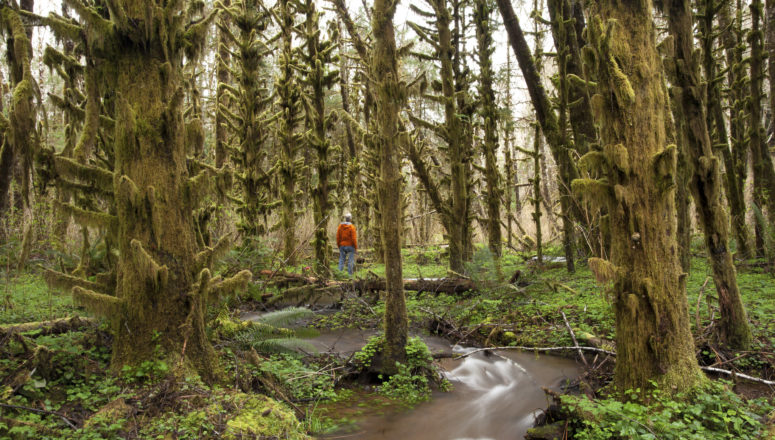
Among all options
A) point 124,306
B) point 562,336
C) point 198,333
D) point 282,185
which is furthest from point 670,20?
point 282,185

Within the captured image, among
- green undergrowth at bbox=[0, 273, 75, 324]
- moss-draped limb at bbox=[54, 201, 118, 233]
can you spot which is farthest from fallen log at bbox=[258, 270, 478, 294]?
moss-draped limb at bbox=[54, 201, 118, 233]

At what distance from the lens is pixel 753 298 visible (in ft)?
21.6

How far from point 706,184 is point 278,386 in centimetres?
→ 502

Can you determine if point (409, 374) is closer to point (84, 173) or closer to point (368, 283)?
point (84, 173)

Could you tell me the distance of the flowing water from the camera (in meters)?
4.51

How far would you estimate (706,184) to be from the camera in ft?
15.1

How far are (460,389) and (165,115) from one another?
4.69 meters

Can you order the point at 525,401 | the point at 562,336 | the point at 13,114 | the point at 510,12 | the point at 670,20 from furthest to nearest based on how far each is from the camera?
the point at 510,12 < the point at 562,336 < the point at 525,401 < the point at 670,20 < the point at 13,114

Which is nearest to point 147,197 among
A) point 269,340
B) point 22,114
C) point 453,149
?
point 22,114

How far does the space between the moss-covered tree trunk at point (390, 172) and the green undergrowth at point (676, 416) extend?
7.41ft

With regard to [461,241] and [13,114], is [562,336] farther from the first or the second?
[13,114]

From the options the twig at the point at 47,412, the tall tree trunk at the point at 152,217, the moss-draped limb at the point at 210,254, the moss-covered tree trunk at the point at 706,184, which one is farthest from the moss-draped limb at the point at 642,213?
the twig at the point at 47,412

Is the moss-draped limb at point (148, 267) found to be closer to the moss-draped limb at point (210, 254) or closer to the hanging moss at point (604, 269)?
the moss-draped limb at point (210, 254)

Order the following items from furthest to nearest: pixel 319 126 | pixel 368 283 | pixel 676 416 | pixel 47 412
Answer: pixel 319 126 < pixel 368 283 < pixel 676 416 < pixel 47 412
